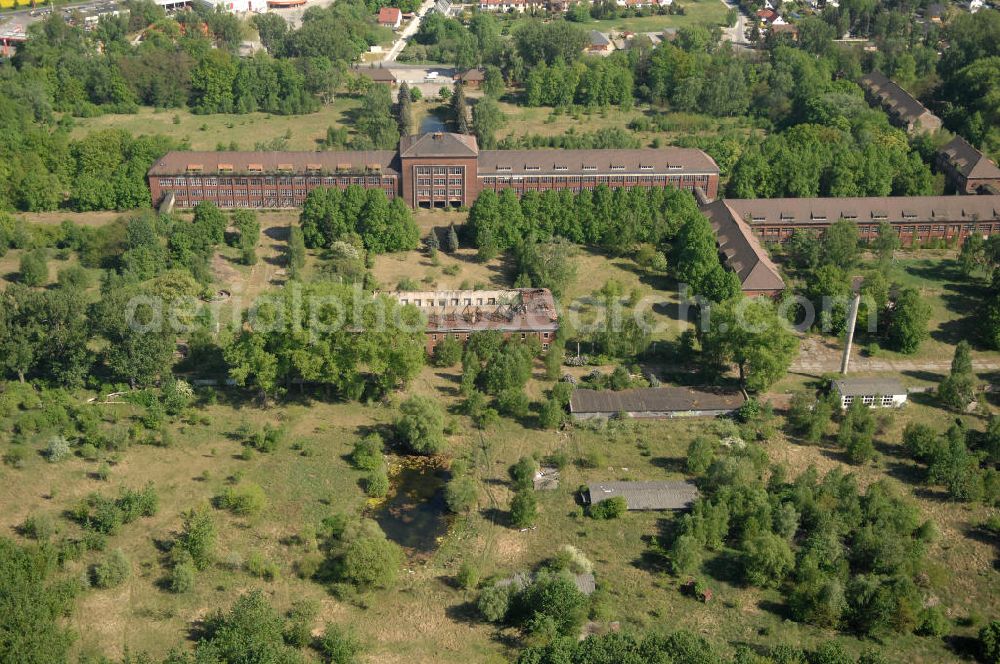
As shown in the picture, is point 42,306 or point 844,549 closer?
point 844,549

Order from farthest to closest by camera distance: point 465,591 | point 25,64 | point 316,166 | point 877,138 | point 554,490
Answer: point 25,64
point 877,138
point 316,166
point 554,490
point 465,591

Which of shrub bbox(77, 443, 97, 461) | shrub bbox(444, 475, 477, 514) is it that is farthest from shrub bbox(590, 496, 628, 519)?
shrub bbox(77, 443, 97, 461)

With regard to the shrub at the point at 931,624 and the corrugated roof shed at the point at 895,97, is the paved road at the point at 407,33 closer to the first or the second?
the corrugated roof shed at the point at 895,97

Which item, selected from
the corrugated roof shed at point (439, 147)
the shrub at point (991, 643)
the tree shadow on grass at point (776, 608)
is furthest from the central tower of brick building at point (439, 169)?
the shrub at point (991, 643)

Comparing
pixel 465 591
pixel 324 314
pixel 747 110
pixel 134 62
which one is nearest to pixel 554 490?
pixel 465 591

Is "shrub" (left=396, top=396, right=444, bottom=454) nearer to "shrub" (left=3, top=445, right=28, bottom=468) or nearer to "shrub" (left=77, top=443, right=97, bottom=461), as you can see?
"shrub" (left=77, top=443, right=97, bottom=461)

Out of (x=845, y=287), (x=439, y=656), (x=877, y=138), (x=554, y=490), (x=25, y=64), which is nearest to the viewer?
(x=439, y=656)

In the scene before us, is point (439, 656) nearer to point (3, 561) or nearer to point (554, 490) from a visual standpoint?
point (554, 490)
